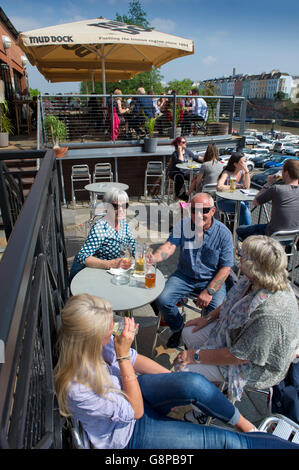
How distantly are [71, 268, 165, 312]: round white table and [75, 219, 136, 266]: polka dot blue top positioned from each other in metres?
0.20

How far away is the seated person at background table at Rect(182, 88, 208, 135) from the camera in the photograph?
352 inches

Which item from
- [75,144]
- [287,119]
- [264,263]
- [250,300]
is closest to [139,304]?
[250,300]

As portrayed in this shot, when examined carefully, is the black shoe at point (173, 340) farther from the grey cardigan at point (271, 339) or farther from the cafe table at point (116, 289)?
the grey cardigan at point (271, 339)

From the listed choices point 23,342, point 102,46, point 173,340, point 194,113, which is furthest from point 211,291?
point 102,46

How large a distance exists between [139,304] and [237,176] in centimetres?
363

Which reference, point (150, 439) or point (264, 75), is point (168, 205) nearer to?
point (150, 439)

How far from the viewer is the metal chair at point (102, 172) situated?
7480mm

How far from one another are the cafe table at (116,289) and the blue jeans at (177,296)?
0.31 m

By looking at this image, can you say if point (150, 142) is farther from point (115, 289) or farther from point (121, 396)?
point (121, 396)

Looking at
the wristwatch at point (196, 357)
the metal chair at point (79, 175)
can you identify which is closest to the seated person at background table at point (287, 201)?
the wristwatch at point (196, 357)

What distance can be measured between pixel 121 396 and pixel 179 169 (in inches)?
223

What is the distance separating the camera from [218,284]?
273cm

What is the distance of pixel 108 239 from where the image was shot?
2.72 meters

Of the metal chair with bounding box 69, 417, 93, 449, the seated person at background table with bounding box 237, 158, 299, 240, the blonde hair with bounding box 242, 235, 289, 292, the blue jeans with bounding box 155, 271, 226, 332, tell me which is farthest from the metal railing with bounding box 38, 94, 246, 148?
the metal chair with bounding box 69, 417, 93, 449
